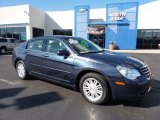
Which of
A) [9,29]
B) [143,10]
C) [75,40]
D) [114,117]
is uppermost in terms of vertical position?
[143,10]

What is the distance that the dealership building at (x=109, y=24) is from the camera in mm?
29453

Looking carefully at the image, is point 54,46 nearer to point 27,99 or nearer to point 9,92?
point 27,99

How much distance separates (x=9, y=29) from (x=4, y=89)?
2668 cm

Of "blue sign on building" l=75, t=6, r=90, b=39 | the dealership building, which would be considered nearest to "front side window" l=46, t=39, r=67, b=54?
the dealership building

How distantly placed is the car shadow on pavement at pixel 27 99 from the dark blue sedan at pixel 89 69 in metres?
0.48

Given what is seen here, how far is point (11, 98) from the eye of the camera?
4918 millimetres

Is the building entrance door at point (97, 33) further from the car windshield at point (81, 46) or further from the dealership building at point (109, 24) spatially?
the car windshield at point (81, 46)

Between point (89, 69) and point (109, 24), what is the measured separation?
2673 centimetres

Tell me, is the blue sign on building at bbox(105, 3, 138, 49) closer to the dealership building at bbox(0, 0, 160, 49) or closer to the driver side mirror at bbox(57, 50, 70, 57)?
the dealership building at bbox(0, 0, 160, 49)

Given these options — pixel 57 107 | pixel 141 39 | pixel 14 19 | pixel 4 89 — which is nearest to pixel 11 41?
pixel 14 19

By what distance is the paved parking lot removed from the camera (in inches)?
155

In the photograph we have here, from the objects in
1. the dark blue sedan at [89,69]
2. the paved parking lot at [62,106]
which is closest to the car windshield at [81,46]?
the dark blue sedan at [89,69]

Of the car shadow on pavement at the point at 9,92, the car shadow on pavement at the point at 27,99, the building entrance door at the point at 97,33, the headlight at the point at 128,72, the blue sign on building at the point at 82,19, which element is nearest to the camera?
the headlight at the point at 128,72

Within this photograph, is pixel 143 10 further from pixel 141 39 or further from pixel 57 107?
pixel 57 107
